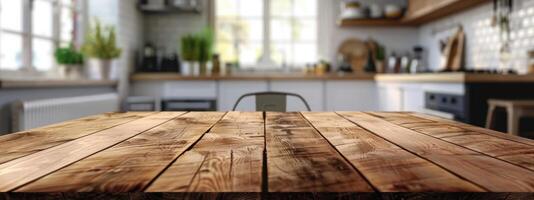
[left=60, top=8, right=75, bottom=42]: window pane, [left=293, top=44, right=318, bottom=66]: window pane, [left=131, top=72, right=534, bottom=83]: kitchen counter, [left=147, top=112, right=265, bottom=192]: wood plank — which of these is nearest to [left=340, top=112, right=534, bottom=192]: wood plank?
[left=147, top=112, right=265, bottom=192]: wood plank

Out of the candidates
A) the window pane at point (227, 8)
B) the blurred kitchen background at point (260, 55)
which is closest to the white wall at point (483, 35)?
the blurred kitchen background at point (260, 55)

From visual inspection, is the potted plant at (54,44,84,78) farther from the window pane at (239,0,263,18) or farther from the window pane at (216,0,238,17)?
the window pane at (239,0,263,18)

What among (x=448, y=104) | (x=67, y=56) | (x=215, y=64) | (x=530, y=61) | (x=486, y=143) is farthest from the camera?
(x=215, y=64)

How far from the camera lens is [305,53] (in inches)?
220

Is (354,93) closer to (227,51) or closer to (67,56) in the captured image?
(227,51)

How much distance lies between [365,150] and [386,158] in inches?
4.3

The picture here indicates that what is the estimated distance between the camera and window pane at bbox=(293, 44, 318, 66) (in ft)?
18.3

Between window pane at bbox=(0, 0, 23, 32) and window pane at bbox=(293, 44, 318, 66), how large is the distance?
298cm

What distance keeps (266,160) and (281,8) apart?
4.80 m

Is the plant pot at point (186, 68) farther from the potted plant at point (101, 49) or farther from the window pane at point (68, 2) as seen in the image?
the window pane at point (68, 2)

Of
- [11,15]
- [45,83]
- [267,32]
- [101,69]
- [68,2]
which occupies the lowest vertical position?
[45,83]

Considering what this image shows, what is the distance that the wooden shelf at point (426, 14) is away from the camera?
3.93 meters

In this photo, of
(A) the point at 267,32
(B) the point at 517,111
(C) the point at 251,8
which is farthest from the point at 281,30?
(B) the point at 517,111

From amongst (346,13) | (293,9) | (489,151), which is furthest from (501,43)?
(489,151)
